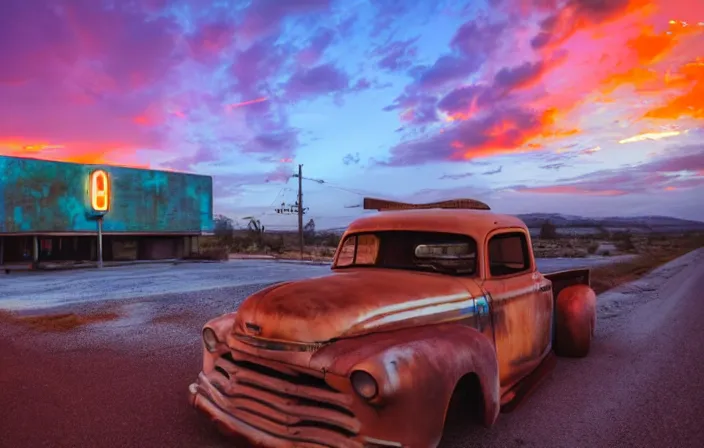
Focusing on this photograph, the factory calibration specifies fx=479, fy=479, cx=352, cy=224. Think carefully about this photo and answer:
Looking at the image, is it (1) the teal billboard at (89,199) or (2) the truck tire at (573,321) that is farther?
(1) the teal billboard at (89,199)

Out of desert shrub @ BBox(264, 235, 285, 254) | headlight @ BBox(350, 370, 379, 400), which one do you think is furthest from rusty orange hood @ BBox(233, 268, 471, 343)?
desert shrub @ BBox(264, 235, 285, 254)

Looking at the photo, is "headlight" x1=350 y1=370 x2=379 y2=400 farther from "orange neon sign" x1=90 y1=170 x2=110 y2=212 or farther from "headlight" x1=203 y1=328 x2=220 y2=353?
"orange neon sign" x1=90 y1=170 x2=110 y2=212

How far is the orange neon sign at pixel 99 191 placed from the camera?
24.7m

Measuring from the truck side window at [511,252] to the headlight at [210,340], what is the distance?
8.36ft

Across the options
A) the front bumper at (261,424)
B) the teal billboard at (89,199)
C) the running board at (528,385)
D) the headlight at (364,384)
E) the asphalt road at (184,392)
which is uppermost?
the teal billboard at (89,199)

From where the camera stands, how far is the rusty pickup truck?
8.30 ft

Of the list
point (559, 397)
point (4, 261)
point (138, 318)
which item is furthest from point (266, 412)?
point (4, 261)

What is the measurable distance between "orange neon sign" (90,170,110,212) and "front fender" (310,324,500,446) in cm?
2546

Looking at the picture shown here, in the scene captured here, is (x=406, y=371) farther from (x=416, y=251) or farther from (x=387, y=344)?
(x=416, y=251)

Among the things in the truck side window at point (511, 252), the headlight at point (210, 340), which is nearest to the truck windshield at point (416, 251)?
the truck side window at point (511, 252)

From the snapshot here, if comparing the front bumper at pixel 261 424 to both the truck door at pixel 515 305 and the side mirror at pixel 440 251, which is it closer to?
the truck door at pixel 515 305

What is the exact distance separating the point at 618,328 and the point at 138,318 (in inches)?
323

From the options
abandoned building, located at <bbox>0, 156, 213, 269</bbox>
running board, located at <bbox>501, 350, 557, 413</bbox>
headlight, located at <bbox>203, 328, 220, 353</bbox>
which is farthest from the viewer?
abandoned building, located at <bbox>0, 156, 213, 269</bbox>

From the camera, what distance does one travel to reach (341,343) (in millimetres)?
2787
